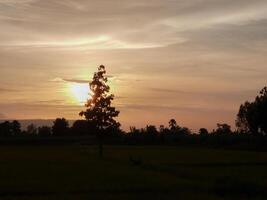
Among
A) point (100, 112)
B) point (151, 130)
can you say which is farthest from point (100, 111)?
point (151, 130)

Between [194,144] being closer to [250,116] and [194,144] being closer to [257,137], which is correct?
[257,137]

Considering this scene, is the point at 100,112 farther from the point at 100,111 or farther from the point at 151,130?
the point at 151,130

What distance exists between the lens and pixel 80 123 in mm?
196750

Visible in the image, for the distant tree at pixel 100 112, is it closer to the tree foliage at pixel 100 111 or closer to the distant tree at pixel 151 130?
the tree foliage at pixel 100 111

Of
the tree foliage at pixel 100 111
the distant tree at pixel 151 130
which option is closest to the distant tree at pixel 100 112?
the tree foliage at pixel 100 111

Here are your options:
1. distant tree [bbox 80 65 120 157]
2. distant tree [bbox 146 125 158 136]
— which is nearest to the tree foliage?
distant tree [bbox 80 65 120 157]

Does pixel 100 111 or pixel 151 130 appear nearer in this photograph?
pixel 100 111

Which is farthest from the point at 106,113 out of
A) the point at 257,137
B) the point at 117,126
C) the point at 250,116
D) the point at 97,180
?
the point at 97,180

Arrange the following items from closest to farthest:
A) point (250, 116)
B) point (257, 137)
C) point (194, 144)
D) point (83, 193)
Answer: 1. point (83, 193)
2. point (250, 116)
3. point (257, 137)
4. point (194, 144)

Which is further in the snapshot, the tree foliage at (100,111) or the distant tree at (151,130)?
the distant tree at (151,130)

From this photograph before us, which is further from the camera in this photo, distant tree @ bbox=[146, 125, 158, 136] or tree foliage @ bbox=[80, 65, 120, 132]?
distant tree @ bbox=[146, 125, 158, 136]

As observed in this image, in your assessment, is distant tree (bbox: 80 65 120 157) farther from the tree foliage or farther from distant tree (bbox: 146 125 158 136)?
distant tree (bbox: 146 125 158 136)

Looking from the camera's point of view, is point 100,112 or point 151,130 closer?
point 100,112

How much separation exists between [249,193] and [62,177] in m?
14.4
